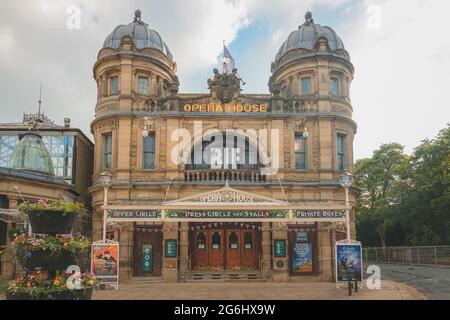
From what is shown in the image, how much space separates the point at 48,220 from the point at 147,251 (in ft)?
52.3

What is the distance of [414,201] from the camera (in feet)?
135

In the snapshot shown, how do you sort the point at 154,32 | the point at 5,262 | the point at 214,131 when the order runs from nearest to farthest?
the point at 5,262, the point at 214,131, the point at 154,32

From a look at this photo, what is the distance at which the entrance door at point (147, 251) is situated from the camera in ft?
85.9

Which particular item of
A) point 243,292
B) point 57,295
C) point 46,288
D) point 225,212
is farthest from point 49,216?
point 225,212

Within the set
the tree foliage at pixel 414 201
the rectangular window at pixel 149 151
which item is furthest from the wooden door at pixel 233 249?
the tree foliage at pixel 414 201

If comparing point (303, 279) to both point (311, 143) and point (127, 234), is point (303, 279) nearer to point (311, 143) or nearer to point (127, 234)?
point (311, 143)

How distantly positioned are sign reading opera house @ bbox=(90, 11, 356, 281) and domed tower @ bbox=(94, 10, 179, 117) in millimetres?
72

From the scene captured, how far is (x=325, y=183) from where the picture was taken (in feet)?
87.0

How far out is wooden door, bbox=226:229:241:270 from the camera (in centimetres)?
2698

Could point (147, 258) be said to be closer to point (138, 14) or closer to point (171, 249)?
point (171, 249)

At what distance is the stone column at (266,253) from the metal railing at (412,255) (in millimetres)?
17641

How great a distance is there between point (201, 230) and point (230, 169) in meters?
3.95

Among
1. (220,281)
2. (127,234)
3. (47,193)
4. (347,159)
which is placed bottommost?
(220,281)
